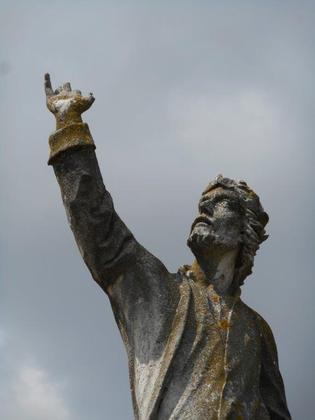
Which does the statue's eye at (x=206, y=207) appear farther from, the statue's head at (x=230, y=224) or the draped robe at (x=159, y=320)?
the draped robe at (x=159, y=320)

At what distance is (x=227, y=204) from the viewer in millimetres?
13562

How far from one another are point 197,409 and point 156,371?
1.87 ft

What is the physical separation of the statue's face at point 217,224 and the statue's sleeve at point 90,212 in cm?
69

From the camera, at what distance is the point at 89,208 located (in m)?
12.7

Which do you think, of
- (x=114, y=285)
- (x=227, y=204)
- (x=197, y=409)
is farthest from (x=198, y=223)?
(x=197, y=409)

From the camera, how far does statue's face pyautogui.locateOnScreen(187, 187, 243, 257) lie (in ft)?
43.7

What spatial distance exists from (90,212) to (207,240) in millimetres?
1400

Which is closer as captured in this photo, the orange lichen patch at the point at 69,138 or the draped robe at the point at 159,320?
the draped robe at the point at 159,320

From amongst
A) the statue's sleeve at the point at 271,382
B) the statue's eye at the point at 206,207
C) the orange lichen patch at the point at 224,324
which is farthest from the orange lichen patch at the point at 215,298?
the statue's eye at the point at 206,207

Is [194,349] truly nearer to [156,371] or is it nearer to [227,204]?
[156,371]

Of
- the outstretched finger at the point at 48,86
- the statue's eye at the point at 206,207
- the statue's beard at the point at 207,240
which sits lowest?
the statue's beard at the point at 207,240

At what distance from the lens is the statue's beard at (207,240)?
43.6 feet

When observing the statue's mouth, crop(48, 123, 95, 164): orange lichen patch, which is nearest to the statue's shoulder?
the statue's mouth

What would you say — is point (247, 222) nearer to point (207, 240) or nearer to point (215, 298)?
point (207, 240)
